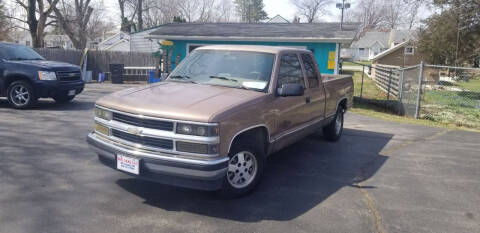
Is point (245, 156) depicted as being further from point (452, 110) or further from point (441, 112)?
point (452, 110)

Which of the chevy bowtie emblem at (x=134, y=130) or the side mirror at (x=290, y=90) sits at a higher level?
the side mirror at (x=290, y=90)

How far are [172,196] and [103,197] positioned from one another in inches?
31.2

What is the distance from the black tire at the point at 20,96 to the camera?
9680mm

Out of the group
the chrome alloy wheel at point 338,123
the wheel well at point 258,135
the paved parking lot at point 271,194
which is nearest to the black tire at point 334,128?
the chrome alloy wheel at point 338,123

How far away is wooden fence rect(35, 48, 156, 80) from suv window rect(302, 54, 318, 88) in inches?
611

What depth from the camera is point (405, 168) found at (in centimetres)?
609

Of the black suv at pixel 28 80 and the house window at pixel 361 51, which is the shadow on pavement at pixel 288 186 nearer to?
the black suv at pixel 28 80

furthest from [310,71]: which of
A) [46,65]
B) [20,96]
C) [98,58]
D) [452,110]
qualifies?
[98,58]

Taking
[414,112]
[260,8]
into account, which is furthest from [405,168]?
[260,8]

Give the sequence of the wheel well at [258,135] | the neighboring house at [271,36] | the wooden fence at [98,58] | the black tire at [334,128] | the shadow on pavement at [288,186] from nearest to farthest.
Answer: the shadow on pavement at [288,186]
the wheel well at [258,135]
the black tire at [334,128]
the neighboring house at [271,36]
the wooden fence at [98,58]

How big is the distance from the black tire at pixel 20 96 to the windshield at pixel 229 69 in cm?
606

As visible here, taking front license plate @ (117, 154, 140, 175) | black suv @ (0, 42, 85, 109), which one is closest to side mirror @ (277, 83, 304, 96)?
front license plate @ (117, 154, 140, 175)

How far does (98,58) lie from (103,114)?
19083mm

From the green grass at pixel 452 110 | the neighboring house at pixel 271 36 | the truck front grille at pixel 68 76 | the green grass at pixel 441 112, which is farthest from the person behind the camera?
the neighboring house at pixel 271 36
